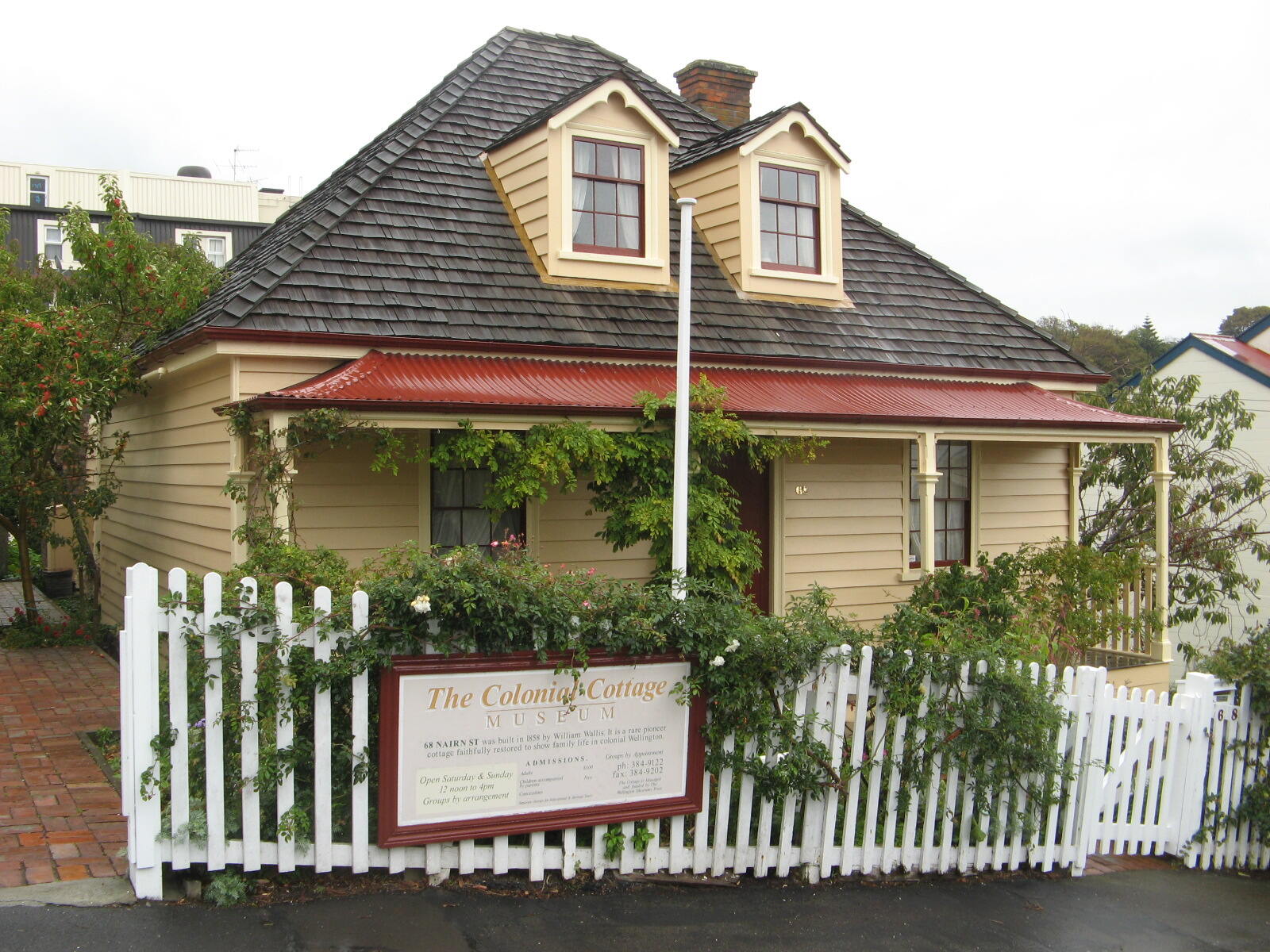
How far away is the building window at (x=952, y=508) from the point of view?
13031mm

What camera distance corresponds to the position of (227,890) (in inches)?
206

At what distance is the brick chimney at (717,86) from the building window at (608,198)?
12.1 ft

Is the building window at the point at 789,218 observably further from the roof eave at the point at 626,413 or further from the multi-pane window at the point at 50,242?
the multi-pane window at the point at 50,242

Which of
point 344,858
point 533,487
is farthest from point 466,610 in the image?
point 533,487

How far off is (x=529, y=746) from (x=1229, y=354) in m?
19.4

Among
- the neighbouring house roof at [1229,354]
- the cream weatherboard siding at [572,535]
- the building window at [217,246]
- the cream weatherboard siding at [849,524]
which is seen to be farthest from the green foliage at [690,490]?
the building window at [217,246]

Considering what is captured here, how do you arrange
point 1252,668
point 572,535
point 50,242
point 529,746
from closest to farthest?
point 529,746
point 1252,668
point 572,535
point 50,242

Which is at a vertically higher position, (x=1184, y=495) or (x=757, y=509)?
(x=1184, y=495)

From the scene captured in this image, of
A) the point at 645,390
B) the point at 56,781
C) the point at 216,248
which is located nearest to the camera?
the point at 56,781

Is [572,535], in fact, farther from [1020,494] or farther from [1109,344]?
[1109,344]

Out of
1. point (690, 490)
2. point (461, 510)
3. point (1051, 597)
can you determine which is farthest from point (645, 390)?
point (1051, 597)

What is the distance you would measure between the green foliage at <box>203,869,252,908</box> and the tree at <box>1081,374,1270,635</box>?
12474 millimetres

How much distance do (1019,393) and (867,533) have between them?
2.52 meters

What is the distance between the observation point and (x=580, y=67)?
13.5 metres
